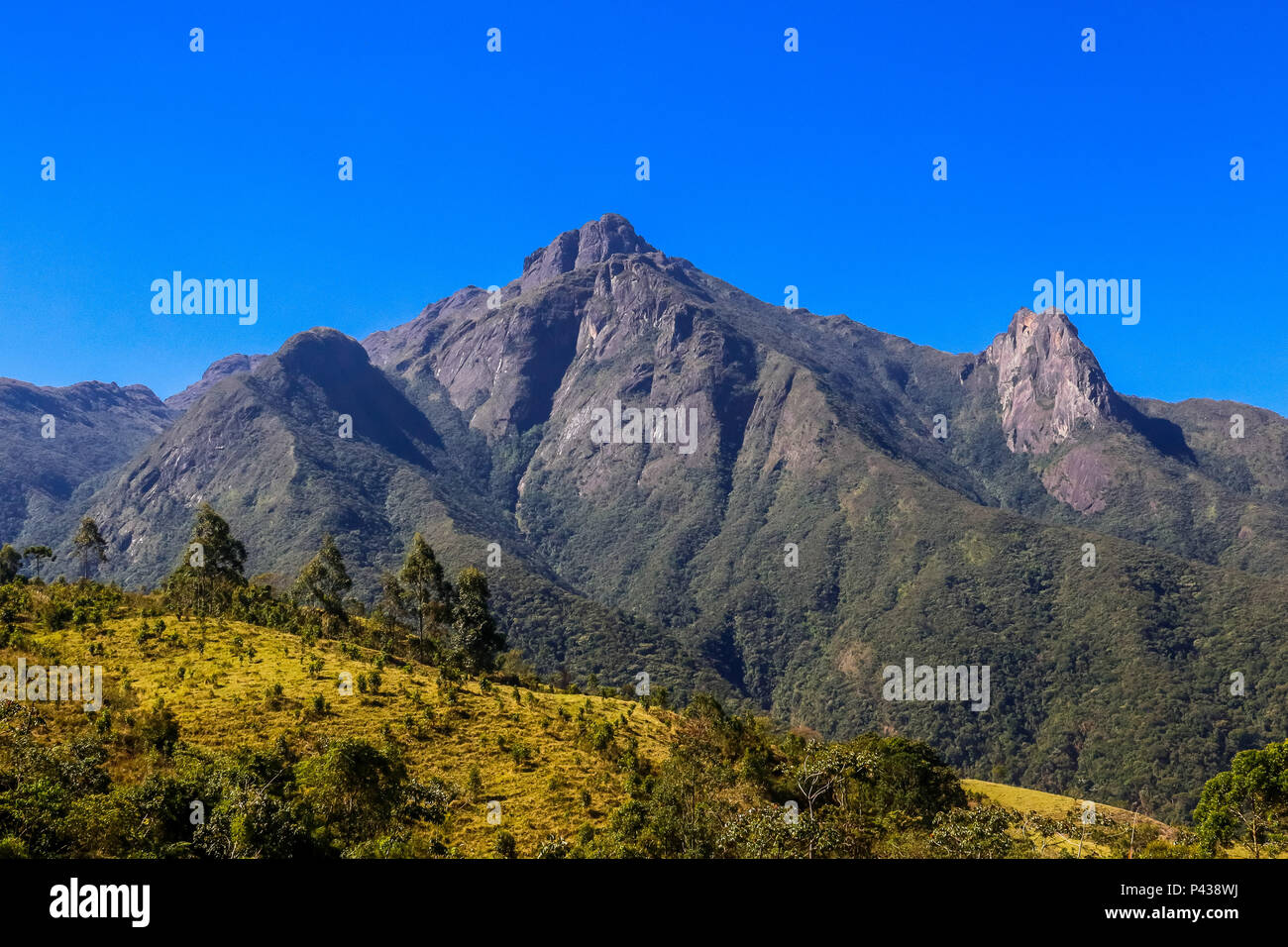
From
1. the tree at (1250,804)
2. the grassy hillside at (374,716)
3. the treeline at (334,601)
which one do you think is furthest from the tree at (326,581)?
the tree at (1250,804)

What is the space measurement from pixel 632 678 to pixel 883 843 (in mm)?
121433

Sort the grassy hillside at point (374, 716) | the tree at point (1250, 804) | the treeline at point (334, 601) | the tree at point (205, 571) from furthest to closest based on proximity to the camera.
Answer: the tree at point (205, 571)
the treeline at point (334, 601)
the tree at point (1250, 804)
the grassy hillside at point (374, 716)

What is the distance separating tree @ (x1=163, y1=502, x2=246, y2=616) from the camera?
162 ft

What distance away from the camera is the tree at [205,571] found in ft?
162

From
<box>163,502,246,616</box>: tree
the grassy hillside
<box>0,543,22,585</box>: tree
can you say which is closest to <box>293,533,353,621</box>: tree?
<box>163,502,246,616</box>: tree

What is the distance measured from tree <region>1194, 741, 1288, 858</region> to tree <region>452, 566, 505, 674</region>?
41.0 meters

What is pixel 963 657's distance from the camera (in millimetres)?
160500

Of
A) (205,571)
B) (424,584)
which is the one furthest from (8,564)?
(424,584)

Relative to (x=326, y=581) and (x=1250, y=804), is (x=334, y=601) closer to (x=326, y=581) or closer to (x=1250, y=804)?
(x=326, y=581)

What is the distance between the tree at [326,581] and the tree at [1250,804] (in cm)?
5457

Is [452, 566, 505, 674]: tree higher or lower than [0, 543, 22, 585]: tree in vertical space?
lower

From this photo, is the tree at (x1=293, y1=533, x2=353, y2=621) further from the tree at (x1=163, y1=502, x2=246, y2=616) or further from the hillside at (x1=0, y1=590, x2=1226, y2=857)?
the hillside at (x1=0, y1=590, x2=1226, y2=857)

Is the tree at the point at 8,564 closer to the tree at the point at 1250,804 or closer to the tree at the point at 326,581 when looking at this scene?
the tree at the point at 326,581
